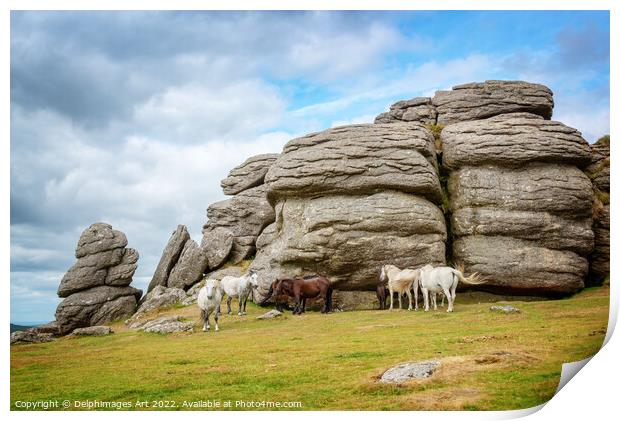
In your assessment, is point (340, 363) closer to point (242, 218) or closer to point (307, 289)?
point (307, 289)

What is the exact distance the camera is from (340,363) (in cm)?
1677

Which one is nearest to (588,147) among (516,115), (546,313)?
(516,115)

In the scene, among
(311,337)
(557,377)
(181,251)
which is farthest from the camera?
(181,251)

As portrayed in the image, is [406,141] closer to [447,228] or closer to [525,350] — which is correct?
[447,228]

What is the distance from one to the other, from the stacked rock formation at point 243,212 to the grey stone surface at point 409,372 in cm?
2728

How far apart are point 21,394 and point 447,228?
2384 cm

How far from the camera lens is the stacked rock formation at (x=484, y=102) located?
39.4 meters

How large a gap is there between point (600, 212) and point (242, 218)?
24694 mm

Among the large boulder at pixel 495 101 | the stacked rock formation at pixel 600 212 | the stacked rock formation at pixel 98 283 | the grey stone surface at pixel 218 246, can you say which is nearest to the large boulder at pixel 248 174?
the grey stone surface at pixel 218 246

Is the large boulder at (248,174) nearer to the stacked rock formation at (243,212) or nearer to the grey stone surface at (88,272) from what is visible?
the stacked rock formation at (243,212)

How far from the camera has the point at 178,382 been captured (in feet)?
53.5

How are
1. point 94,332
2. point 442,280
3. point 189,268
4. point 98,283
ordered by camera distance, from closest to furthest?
point 442,280 < point 94,332 < point 98,283 < point 189,268

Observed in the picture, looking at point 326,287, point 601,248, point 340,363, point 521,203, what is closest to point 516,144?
point 521,203

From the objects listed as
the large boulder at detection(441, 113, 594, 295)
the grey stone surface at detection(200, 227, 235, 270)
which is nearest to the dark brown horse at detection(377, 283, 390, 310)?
the large boulder at detection(441, 113, 594, 295)
